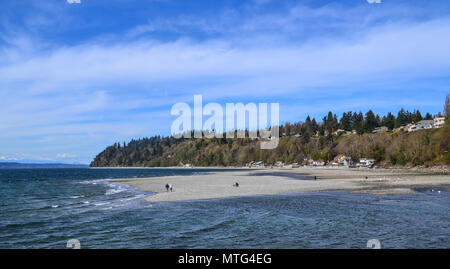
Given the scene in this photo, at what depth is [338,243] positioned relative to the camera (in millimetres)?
18172

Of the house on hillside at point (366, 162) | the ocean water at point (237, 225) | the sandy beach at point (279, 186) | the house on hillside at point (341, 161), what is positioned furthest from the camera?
the house on hillside at point (341, 161)

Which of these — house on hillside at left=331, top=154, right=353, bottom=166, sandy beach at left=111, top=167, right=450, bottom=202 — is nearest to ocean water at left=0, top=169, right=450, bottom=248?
sandy beach at left=111, top=167, right=450, bottom=202

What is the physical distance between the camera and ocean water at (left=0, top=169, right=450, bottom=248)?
18.9 meters

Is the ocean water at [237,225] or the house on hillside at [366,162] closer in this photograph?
the ocean water at [237,225]

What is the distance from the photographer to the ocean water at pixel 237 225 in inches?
744

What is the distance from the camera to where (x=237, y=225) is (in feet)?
77.0

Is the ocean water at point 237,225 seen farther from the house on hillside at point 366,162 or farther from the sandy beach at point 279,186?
the house on hillside at point 366,162

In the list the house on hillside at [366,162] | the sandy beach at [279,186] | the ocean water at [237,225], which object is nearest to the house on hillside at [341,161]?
the house on hillside at [366,162]

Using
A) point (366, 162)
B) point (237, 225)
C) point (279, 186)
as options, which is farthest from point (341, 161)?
point (237, 225)

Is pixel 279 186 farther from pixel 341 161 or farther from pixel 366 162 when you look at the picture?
pixel 341 161

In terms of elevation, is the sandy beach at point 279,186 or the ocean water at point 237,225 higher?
the ocean water at point 237,225
